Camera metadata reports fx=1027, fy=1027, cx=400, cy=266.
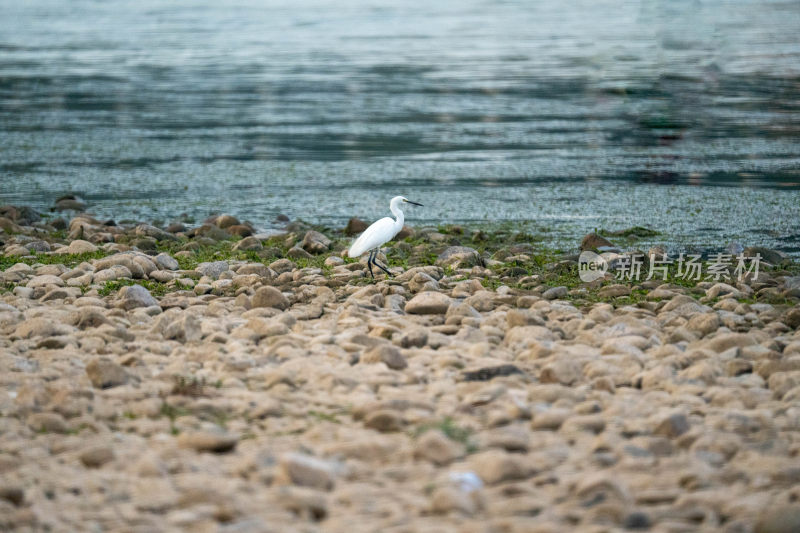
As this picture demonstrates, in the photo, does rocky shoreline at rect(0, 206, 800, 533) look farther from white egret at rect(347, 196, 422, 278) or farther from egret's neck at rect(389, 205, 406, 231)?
egret's neck at rect(389, 205, 406, 231)

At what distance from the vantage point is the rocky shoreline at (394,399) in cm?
464

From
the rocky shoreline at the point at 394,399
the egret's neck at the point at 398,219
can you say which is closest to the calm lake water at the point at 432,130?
the egret's neck at the point at 398,219

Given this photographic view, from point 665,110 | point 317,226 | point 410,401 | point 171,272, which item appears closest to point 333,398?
point 410,401

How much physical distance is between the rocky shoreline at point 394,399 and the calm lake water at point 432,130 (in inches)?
133

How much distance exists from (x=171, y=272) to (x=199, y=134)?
33.1ft

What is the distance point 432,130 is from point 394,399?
13621mm

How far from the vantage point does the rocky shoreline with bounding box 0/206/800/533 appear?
4.64 meters

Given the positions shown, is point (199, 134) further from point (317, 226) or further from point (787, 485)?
point (787, 485)

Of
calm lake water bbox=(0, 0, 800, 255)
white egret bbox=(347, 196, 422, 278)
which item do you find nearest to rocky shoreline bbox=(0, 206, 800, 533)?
white egret bbox=(347, 196, 422, 278)

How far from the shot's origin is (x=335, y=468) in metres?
5.00

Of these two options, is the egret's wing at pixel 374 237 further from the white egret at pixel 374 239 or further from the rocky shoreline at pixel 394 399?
the rocky shoreline at pixel 394 399

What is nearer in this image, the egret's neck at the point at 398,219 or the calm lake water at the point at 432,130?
the egret's neck at the point at 398,219

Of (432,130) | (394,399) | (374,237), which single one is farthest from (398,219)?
(432,130)

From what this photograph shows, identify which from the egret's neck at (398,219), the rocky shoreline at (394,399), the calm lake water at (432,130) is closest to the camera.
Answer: the rocky shoreline at (394,399)
